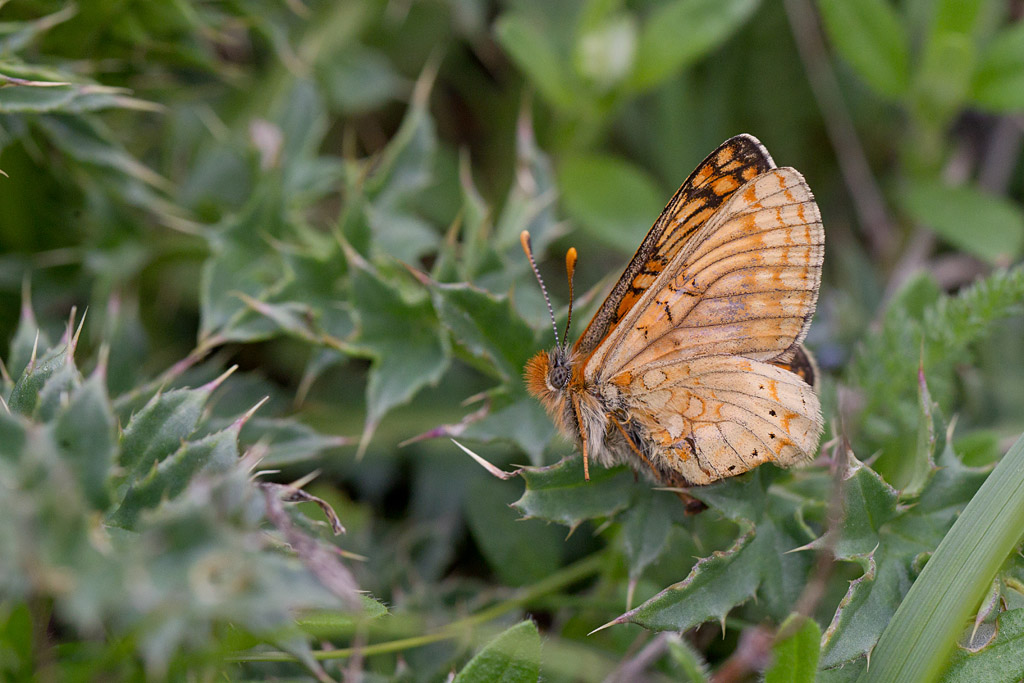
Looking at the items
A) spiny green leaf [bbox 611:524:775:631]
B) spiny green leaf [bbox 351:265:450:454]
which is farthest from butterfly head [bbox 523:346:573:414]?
spiny green leaf [bbox 611:524:775:631]

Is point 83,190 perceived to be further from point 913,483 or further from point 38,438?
point 913,483

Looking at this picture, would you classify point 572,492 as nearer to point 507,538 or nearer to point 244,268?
point 507,538

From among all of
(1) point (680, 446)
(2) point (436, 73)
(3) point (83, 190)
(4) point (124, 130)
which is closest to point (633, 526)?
(1) point (680, 446)

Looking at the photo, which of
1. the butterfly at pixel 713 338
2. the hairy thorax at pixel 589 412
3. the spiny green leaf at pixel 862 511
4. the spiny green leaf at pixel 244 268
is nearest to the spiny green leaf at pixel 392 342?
the spiny green leaf at pixel 244 268

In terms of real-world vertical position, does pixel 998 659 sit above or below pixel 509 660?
above

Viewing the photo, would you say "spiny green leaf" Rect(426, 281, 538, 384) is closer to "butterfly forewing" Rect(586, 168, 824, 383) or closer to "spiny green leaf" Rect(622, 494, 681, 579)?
"butterfly forewing" Rect(586, 168, 824, 383)

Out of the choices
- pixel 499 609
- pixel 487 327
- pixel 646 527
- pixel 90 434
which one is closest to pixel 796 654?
pixel 646 527

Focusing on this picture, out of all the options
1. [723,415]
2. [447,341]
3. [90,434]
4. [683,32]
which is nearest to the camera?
[90,434]
